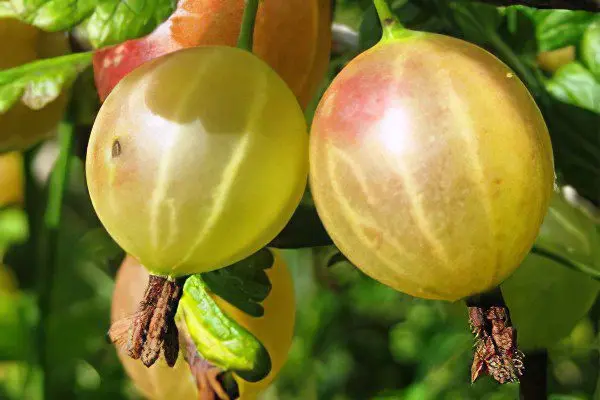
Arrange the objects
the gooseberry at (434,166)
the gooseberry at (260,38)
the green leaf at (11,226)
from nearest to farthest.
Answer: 1. the gooseberry at (434,166)
2. the gooseberry at (260,38)
3. the green leaf at (11,226)

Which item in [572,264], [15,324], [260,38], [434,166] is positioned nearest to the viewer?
[434,166]

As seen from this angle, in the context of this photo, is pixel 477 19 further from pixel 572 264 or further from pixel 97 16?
pixel 97 16

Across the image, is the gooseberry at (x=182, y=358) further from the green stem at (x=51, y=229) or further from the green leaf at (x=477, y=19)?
the green leaf at (x=477, y=19)

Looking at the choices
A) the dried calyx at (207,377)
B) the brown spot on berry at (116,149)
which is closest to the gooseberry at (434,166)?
Result: the brown spot on berry at (116,149)

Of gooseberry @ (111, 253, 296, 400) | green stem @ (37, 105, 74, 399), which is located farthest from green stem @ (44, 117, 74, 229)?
gooseberry @ (111, 253, 296, 400)

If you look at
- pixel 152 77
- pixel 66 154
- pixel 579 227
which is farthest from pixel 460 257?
pixel 66 154

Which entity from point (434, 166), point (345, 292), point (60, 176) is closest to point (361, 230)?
point (434, 166)

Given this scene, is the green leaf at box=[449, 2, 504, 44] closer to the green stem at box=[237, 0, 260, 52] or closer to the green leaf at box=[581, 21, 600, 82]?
the green leaf at box=[581, 21, 600, 82]
